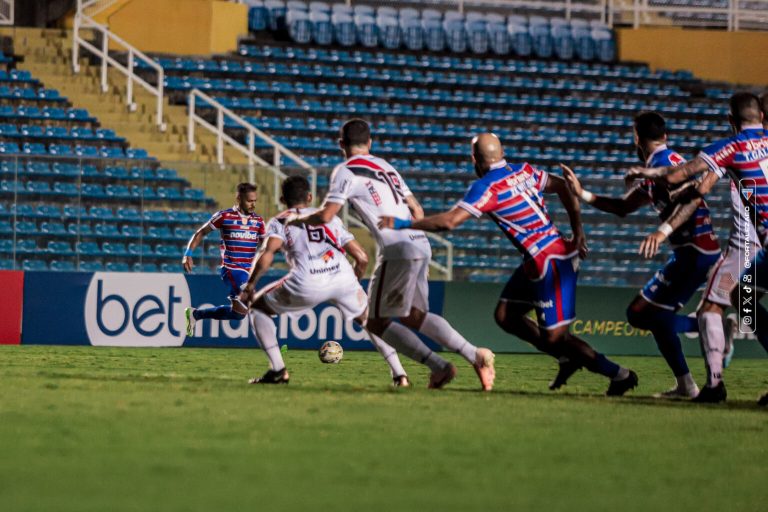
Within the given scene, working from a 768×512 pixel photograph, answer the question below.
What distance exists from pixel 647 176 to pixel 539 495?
14.9 feet

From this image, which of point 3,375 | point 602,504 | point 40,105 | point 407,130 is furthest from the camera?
point 407,130

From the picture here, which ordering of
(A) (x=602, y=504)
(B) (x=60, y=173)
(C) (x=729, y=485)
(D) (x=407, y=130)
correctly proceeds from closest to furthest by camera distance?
(A) (x=602, y=504) < (C) (x=729, y=485) < (B) (x=60, y=173) < (D) (x=407, y=130)

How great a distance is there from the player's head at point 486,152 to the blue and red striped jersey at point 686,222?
1.14 metres

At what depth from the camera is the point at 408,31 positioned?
31.1 m

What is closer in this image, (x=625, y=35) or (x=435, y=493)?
(x=435, y=493)

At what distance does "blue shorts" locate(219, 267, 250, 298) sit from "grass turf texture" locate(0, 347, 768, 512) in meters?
4.52

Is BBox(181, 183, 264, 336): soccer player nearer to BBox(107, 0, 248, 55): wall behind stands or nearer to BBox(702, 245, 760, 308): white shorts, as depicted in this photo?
BBox(702, 245, 760, 308): white shorts

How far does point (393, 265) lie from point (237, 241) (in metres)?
6.07

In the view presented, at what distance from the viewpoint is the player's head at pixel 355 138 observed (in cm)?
1032

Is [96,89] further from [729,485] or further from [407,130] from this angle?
[729,485]

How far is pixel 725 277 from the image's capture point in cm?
975

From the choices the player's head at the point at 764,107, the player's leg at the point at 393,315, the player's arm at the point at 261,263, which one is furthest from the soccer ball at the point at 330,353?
the player's head at the point at 764,107

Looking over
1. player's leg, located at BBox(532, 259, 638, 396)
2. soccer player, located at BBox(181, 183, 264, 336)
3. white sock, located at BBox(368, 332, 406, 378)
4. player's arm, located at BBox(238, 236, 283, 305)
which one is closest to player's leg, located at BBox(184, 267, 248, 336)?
soccer player, located at BBox(181, 183, 264, 336)

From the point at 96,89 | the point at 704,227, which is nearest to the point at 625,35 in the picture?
the point at 96,89
